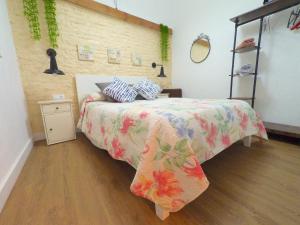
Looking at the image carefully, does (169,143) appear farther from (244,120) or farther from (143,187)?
(244,120)

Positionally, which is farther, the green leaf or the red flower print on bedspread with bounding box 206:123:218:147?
the red flower print on bedspread with bounding box 206:123:218:147

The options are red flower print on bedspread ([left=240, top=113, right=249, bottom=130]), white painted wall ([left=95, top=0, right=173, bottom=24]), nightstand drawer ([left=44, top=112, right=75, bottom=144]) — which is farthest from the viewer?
white painted wall ([left=95, top=0, right=173, bottom=24])

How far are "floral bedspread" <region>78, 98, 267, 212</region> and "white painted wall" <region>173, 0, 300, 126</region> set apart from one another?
1285 mm

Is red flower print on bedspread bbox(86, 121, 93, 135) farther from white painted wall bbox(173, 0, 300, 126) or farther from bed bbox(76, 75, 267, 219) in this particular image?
white painted wall bbox(173, 0, 300, 126)

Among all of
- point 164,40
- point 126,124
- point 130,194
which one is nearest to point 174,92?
point 164,40

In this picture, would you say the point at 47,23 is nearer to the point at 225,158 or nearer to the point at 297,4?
the point at 225,158

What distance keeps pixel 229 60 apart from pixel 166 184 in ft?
8.95

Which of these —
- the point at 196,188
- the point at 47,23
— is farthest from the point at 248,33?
the point at 47,23

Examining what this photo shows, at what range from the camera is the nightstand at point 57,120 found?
1927mm

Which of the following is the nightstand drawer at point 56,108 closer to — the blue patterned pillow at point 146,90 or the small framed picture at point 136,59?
the blue patterned pillow at point 146,90

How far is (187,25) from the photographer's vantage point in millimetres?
3301

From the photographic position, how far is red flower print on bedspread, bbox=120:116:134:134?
3.53 feet

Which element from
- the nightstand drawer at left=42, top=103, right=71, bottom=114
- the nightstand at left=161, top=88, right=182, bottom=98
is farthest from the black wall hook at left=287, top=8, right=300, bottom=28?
the nightstand drawer at left=42, top=103, right=71, bottom=114

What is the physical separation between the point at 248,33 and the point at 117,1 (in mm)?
2495
